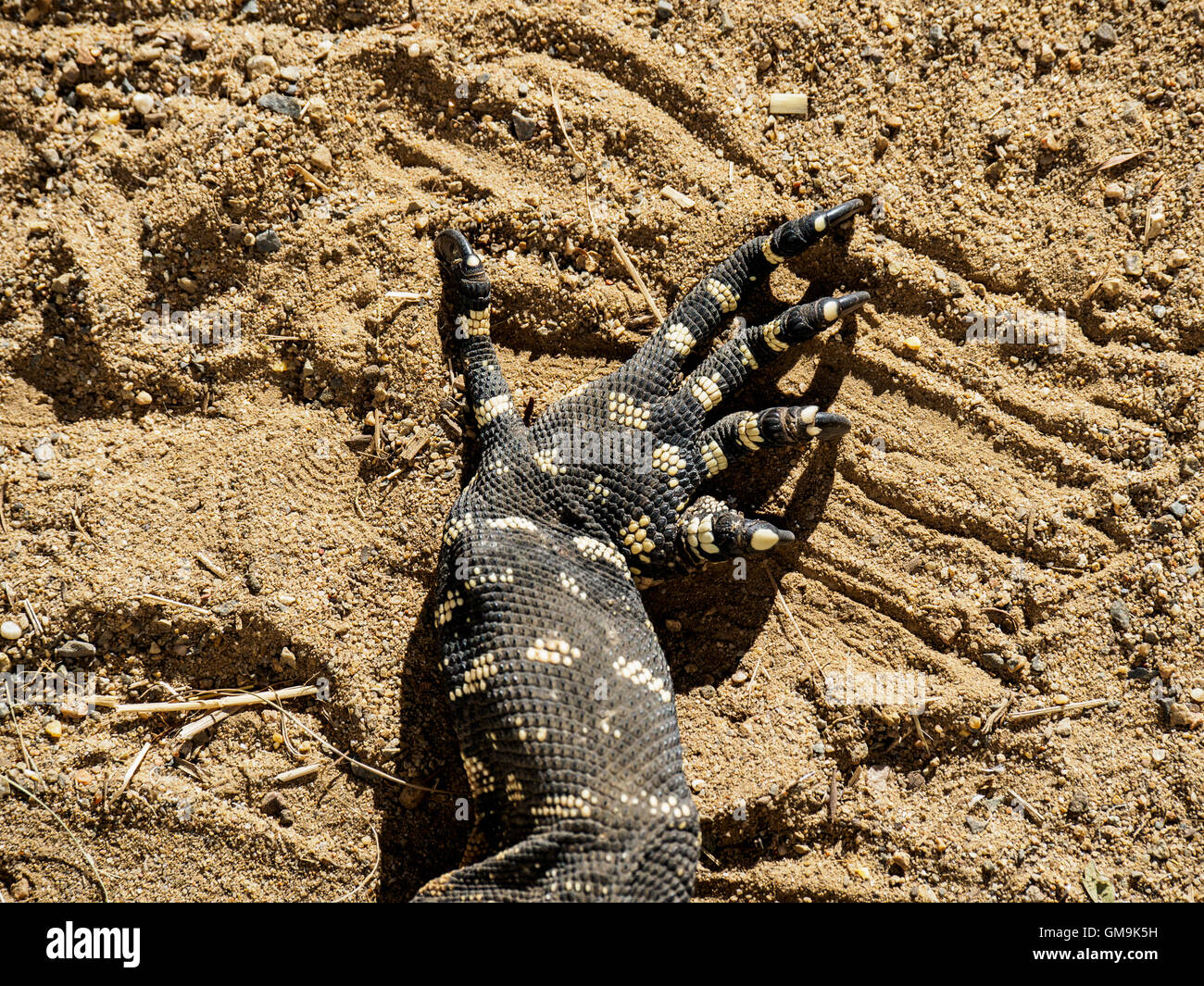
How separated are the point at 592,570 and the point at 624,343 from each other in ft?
3.77

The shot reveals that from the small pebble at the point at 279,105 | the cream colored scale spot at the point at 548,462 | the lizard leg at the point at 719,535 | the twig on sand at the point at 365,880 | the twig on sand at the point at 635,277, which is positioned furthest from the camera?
the twig on sand at the point at 635,277

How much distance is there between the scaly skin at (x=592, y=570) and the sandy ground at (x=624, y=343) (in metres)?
0.26

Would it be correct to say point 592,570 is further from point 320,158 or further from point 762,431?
point 320,158

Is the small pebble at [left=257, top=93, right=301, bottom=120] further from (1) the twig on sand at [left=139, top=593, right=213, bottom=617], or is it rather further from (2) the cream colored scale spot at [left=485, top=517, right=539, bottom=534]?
(1) the twig on sand at [left=139, top=593, right=213, bottom=617]

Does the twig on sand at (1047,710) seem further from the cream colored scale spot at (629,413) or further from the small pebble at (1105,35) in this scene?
the small pebble at (1105,35)

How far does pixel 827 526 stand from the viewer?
4.54 meters

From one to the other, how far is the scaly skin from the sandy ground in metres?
0.26

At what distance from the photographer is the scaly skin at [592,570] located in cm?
377

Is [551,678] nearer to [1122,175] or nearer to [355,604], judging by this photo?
[355,604]

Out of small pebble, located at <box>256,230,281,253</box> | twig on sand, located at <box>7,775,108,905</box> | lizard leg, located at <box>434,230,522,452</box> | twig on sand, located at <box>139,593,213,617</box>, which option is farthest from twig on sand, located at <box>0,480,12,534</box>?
lizard leg, located at <box>434,230,522,452</box>

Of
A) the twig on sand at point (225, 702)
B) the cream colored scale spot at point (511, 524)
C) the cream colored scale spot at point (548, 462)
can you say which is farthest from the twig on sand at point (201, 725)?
the cream colored scale spot at point (548, 462)

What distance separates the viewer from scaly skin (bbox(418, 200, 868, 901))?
3.77 metres

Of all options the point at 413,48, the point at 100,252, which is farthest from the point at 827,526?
the point at 100,252
